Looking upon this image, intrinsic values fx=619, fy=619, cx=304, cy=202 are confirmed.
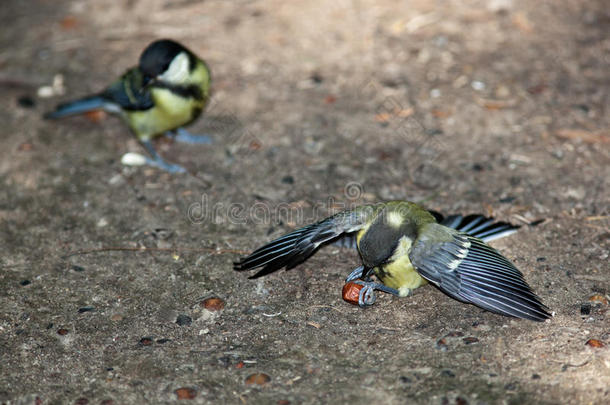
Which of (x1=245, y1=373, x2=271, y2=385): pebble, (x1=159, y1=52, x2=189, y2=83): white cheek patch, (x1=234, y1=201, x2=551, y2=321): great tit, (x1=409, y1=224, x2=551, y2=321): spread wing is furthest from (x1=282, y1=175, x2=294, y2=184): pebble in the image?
(x1=245, y1=373, x2=271, y2=385): pebble

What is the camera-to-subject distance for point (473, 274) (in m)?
3.07

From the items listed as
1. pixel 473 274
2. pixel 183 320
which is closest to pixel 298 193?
pixel 183 320

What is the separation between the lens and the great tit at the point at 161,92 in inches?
165

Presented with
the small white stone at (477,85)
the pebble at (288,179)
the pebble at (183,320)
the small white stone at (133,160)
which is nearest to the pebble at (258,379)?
the pebble at (183,320)

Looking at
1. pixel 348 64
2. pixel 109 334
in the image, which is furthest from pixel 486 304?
pixel 348 64

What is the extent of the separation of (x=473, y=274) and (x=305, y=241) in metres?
0.86

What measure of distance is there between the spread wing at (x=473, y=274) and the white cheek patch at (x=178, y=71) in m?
2.06

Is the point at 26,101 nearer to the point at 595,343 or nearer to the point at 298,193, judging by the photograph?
the point at 298,193

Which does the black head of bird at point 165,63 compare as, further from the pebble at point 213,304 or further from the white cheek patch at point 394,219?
the white cheek patch at point 394,219

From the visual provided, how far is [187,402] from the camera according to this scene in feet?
8.81

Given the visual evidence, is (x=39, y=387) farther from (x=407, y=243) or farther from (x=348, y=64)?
(x=348, y=64)

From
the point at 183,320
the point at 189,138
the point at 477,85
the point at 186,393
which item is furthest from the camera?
the point at 477,85

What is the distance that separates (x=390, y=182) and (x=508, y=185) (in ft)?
2.50

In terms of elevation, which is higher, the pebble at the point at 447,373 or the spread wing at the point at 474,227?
the spread wing at the point at 474,227
